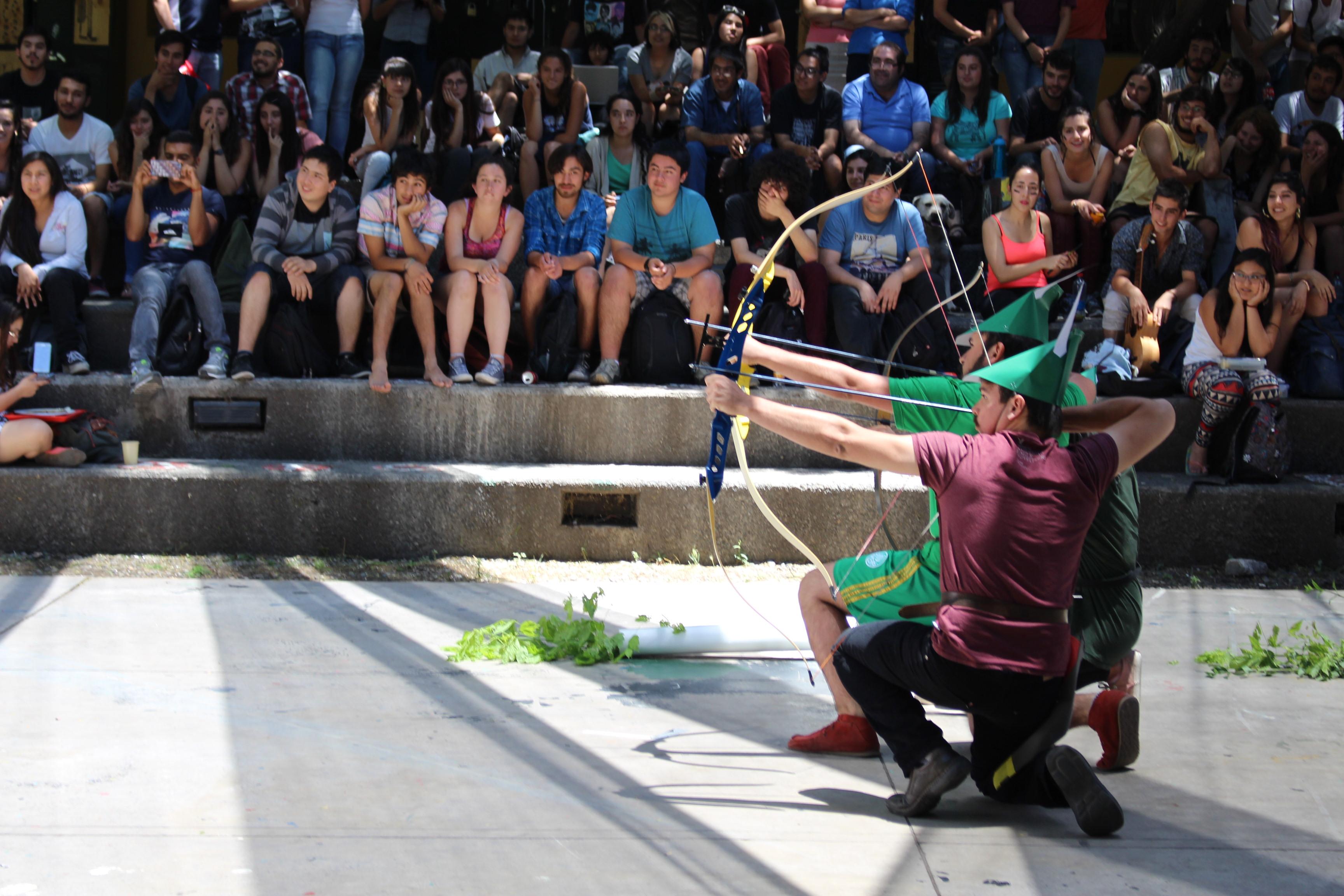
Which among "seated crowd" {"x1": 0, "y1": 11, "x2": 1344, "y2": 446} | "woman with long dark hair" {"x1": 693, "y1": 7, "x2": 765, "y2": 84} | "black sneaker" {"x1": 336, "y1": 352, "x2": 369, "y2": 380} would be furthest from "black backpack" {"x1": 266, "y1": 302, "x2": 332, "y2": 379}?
"woman with long dark hair" {"x1": 693, "y1": 7, "x2": 765, "y2": 84}

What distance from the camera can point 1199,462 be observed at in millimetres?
6719

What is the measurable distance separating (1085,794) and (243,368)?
5036 mm

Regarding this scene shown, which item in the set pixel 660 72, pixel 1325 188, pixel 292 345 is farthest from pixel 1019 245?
pixel 292 345

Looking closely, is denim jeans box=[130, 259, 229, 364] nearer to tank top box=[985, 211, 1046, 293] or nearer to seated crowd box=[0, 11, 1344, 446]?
seated crowd box=[0, 11, 1344, 446]

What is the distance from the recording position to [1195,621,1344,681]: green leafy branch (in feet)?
15.8

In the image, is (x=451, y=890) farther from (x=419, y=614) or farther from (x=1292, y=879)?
(x=419, y=614)

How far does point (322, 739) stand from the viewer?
383 centimetres

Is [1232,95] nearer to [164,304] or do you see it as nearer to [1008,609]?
[1008,609]

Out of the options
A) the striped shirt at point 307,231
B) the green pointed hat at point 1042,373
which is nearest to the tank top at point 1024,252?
the striped shirt at point 307,231

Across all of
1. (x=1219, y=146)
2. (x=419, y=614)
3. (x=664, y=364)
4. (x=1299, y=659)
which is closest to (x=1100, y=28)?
(x=1219, y=146)

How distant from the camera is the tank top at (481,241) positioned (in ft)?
23.6

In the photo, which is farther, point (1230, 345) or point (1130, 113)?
point (1130, 113)

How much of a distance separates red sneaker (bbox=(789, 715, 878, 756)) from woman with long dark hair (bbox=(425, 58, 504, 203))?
17.0ft

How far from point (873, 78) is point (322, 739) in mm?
6095
